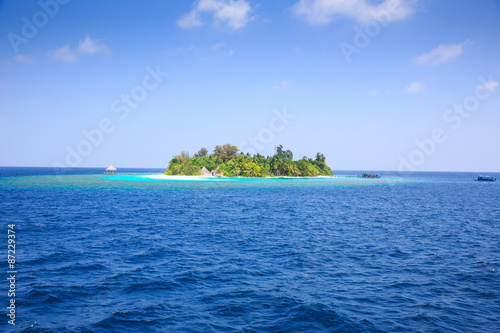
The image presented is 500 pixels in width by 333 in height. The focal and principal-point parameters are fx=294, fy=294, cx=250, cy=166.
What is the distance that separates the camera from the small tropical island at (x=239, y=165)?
150 metres

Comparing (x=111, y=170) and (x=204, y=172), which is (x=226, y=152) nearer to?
(x=204, y=172)

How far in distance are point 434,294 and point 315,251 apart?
8.61 metres

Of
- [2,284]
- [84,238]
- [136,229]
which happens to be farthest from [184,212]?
[2,284]

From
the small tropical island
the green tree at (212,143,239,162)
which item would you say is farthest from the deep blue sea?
the green tree at (212,143,239,162)

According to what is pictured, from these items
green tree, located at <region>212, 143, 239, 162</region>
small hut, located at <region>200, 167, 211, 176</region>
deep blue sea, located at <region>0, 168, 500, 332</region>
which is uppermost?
green tree, located at <region>212, 143, 239, 162</region>

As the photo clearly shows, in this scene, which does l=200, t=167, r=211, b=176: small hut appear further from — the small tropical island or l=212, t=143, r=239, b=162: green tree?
l=212, t=143, r=239, b=162: green tree

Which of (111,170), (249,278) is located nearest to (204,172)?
(111,170)

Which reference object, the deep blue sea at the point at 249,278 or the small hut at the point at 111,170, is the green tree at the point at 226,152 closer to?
the small hut at the point at 111,170

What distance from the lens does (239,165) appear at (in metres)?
149

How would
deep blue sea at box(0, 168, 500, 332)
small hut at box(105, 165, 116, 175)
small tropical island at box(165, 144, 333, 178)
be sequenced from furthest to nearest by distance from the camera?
small hut at box(105, 165, 116, 175), small tropical island at box(165, 144, 333, 178), deep blue sea at box(0, 168, 500, 332)

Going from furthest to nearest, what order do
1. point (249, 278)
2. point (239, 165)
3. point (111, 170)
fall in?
1. point (111, 170)
2. point (239, 165)
3. point (249, 278)

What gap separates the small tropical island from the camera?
15012cm

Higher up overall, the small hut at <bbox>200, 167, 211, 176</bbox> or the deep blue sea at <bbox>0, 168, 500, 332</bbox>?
the small hut at <bbox>200, 167, 211, 176</bbox>

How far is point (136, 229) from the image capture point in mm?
29484
